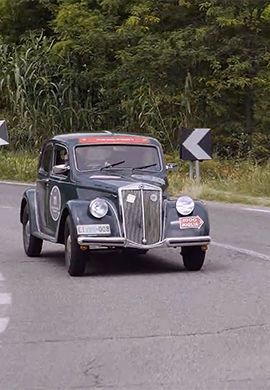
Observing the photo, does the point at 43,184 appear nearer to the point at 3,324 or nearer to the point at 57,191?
the point at 57,191

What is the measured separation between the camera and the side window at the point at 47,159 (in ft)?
44.0

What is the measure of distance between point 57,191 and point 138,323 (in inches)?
163

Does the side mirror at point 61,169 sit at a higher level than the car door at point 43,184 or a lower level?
Result: higher

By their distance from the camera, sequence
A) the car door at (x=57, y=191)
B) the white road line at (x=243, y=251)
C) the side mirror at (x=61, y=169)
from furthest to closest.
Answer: the white road line at (x=243, y=251) → the side mirror at (x=61, y=169) → the car door at (x=57, y=191)

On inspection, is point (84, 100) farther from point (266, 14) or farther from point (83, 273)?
point (83, 273)

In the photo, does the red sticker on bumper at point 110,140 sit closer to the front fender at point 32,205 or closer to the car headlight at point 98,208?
the front fender at point 32,205

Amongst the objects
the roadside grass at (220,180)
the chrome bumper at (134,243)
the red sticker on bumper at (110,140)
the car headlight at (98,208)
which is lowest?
the roadside grass at (220,180)

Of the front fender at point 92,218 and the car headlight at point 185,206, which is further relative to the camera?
the car headlight at point 185,206

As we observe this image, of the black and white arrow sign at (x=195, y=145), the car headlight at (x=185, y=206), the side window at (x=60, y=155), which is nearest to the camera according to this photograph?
the car headlight at (x=185, y=206)

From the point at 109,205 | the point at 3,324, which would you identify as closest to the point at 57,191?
the point at 109,205

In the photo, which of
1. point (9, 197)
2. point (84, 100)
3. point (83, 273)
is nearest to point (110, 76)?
point (84, 100)

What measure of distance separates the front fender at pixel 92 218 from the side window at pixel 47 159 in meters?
2.03

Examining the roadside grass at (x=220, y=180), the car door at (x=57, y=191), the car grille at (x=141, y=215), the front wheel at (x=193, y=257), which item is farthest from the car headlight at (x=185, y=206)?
the roadside grass at (x=220, y=180)

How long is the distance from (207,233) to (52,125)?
852 inches
